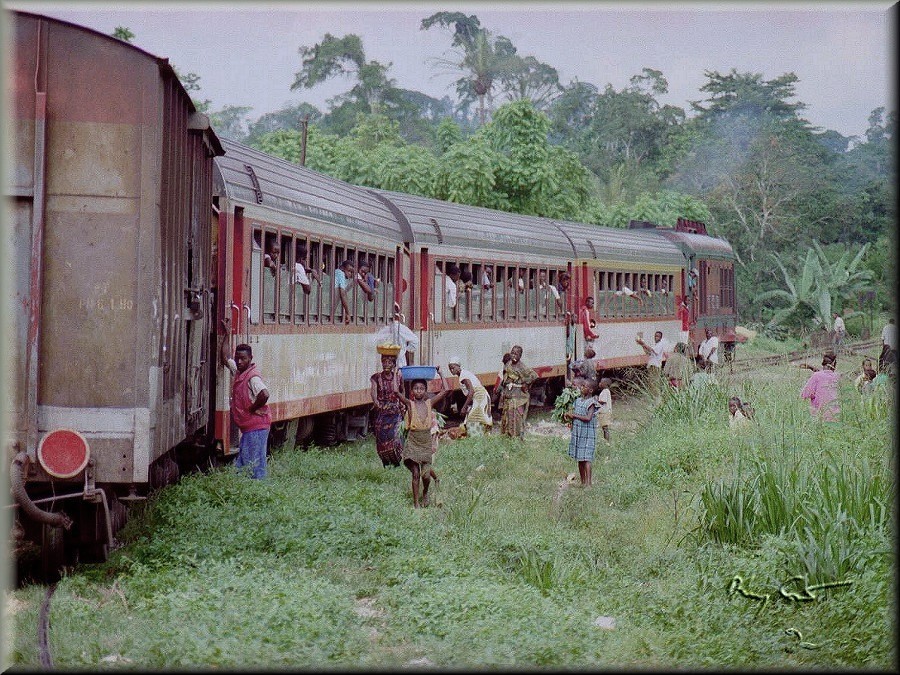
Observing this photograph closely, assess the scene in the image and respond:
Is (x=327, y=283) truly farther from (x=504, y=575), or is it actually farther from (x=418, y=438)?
(x=504, y=575)

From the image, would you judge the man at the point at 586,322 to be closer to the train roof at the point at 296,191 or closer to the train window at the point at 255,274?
the train roof at the point at 296,191

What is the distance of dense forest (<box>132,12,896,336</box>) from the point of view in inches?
1331

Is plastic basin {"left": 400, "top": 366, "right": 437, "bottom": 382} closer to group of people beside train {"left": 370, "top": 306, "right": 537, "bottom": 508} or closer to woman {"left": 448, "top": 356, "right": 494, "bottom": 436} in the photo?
group of people beside train {"left": 370, "top": 306, "right": 537, "bottom": 508}

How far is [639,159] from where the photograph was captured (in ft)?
181

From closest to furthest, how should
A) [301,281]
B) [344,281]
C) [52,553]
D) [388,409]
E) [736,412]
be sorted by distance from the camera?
[52,553], [388,409], [301,281], [736,412], [344,281]

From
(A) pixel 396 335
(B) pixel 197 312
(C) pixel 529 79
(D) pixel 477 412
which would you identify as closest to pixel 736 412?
(D) pixel 477 412

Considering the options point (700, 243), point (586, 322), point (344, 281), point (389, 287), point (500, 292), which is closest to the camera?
point (344, 281)

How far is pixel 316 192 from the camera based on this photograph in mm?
13195

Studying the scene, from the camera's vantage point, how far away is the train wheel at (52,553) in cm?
736

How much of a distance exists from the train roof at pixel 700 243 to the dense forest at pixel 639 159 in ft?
9.20

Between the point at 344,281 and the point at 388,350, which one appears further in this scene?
the point at 344,281

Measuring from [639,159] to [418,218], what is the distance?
131 feet

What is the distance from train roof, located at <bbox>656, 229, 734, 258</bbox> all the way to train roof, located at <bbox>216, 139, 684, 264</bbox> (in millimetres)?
570

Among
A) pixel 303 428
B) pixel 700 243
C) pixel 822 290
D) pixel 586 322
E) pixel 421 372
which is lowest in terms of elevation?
pixel 303 428
